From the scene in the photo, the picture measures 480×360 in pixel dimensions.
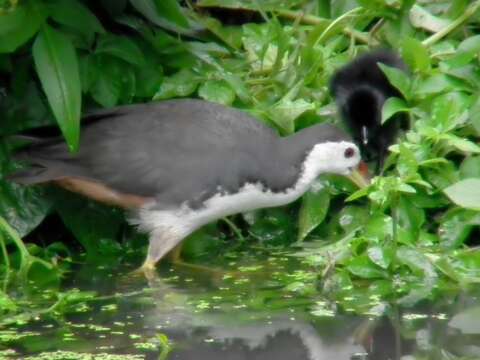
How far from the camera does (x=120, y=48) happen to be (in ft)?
24.1

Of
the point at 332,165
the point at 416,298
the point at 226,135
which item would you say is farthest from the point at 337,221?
the point at 416,298

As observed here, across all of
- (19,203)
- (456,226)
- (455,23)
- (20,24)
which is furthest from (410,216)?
(20,24)

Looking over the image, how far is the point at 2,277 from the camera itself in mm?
6773

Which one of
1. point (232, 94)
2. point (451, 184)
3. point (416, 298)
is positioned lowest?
point (416, 298)

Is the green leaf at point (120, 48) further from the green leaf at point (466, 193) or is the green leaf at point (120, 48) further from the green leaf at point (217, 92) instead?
the green leaf at point (466, 193)

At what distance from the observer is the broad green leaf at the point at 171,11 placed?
7465 millimetres

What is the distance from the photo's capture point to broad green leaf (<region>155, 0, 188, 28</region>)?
294 inches

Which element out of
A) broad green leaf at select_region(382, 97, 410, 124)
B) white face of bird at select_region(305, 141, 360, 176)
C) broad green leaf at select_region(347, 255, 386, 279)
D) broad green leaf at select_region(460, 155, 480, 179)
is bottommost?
broad green leaf at select_region(347, 255, 386, 279)

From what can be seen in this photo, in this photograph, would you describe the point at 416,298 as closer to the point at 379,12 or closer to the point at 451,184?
the point at 451,184

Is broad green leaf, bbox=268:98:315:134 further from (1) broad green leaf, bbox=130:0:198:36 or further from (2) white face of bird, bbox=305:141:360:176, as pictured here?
(1) broad green leaf, bbox=130:0:198:36

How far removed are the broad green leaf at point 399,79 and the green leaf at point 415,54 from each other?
4.0 inches

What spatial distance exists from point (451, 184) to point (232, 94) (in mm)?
1320

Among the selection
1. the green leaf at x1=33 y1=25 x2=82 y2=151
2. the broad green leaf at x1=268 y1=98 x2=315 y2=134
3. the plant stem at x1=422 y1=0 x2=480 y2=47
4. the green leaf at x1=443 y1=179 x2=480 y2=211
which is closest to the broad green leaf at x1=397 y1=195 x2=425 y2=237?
the green leaf at x1=443 y1=179 x2=480 y2=211

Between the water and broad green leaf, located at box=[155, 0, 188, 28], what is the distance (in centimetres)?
142
